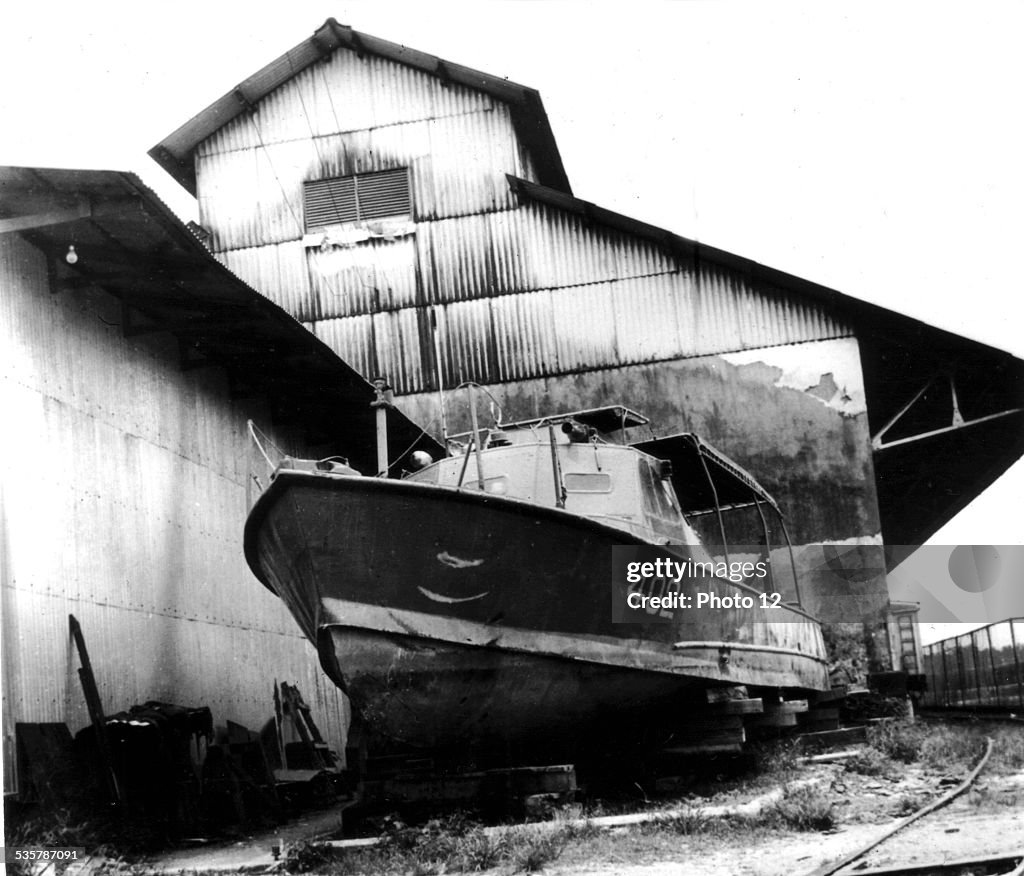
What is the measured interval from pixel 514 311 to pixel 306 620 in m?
7.56

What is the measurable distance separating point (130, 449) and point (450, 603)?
3905 millimetres

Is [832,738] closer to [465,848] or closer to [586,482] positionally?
[586,482]

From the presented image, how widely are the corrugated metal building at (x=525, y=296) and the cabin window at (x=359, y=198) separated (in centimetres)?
3

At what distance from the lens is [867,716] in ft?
42.3

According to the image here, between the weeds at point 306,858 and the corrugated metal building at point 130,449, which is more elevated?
the corrugated metal building at point 130,449

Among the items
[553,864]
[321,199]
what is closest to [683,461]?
[553,864]

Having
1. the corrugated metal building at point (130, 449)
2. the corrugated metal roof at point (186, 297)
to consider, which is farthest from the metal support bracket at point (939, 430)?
the corrugated metal building at point (130, 449)

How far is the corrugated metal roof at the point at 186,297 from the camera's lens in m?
7.93

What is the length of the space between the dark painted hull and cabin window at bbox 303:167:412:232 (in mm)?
8306

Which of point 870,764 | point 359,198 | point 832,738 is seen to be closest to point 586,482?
point 870,764

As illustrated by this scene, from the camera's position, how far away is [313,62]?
15.6 metres

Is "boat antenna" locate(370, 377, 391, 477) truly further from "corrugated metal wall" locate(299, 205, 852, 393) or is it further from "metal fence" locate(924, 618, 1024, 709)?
"metal fence" locate(924, 618, 1024, 709)

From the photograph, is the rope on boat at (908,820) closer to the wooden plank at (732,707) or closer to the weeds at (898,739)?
the weeds at (898,739)

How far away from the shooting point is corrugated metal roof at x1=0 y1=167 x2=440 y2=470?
7.93 meters
